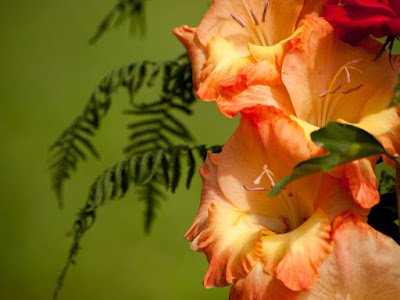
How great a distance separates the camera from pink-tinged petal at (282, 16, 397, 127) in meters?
0.35

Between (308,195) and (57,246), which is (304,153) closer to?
(308,195)

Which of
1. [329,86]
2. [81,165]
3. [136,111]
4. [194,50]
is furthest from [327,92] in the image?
[81,165]

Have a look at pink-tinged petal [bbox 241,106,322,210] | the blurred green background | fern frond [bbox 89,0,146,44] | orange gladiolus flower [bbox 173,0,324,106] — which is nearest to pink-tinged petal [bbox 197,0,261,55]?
orange gladiolus flower [bbox 173,0,324,106]

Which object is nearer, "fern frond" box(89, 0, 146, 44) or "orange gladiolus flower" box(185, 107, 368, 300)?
"orange gladiolus flower" box(185, 107, 368, 300)

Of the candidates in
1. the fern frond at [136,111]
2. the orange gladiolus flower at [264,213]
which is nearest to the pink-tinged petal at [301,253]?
the orange gladiolus flower at [264,213]

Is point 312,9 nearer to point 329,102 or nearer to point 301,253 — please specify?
point 329,102

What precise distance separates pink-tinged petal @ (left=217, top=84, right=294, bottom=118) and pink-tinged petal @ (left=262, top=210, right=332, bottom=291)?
70 millimetres

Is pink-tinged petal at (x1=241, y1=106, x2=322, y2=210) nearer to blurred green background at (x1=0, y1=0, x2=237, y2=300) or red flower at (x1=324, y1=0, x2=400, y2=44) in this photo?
red flower at (x1=324, y1=0, x2=400, y2=44)

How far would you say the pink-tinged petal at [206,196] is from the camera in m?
0.37

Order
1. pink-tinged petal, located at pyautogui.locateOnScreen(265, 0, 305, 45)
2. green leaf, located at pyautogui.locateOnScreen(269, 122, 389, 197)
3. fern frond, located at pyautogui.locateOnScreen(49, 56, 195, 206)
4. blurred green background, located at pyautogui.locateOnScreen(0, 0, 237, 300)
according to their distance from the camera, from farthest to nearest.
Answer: blurred green background, located at pyautogui.locateOnScreen(0, 0, 237, 300) → fern frond, located at pyautogui.locateOnScreen(49, 56, 195, 206) → pink-tinged petal, located at pyautogui.locateOnScreen(265, 0, 305, 45) → green leaf, located at pyautogui.locateOnScreen(269, 122, 389, 197)

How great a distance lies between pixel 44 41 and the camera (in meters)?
1.90

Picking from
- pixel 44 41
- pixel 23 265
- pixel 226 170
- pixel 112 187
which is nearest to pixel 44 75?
pixel 44 41

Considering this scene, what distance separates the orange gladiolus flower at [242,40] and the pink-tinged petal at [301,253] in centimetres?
9

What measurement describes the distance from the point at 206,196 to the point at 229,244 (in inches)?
2.2
